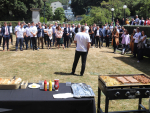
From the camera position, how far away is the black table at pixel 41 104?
376cm

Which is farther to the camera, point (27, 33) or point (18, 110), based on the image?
point (27, 33)

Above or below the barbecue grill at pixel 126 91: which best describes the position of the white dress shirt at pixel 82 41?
above

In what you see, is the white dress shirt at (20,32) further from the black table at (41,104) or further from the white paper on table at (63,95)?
the white paper on table at (63,95)

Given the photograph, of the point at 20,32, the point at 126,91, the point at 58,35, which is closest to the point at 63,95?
the point at 126,91

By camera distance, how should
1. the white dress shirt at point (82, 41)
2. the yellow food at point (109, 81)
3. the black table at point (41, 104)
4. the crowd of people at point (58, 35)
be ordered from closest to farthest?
the black table at point (41, 104), the yellow food at point (109, 81), the white dress shirt at point (82, 41), the crowd of people at point (58, 35)

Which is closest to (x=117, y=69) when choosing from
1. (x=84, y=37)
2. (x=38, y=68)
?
(x=84, y=37)

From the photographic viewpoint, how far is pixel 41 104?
380 centimetres

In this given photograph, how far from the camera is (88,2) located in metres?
80.2

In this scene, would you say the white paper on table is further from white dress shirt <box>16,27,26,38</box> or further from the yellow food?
white dress shirt <box>16,27,26,38</box>

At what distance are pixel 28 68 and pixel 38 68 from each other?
19.7 inches

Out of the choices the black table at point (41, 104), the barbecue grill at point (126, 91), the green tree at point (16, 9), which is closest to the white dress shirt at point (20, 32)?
the black table at point (41, 104)

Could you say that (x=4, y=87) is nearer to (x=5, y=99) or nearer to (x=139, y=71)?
(x=5, y=99)

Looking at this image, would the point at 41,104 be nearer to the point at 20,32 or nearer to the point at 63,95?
the point at 63,95

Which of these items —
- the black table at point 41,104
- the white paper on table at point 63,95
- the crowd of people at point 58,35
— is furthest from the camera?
the crowd of people at point 58,35
